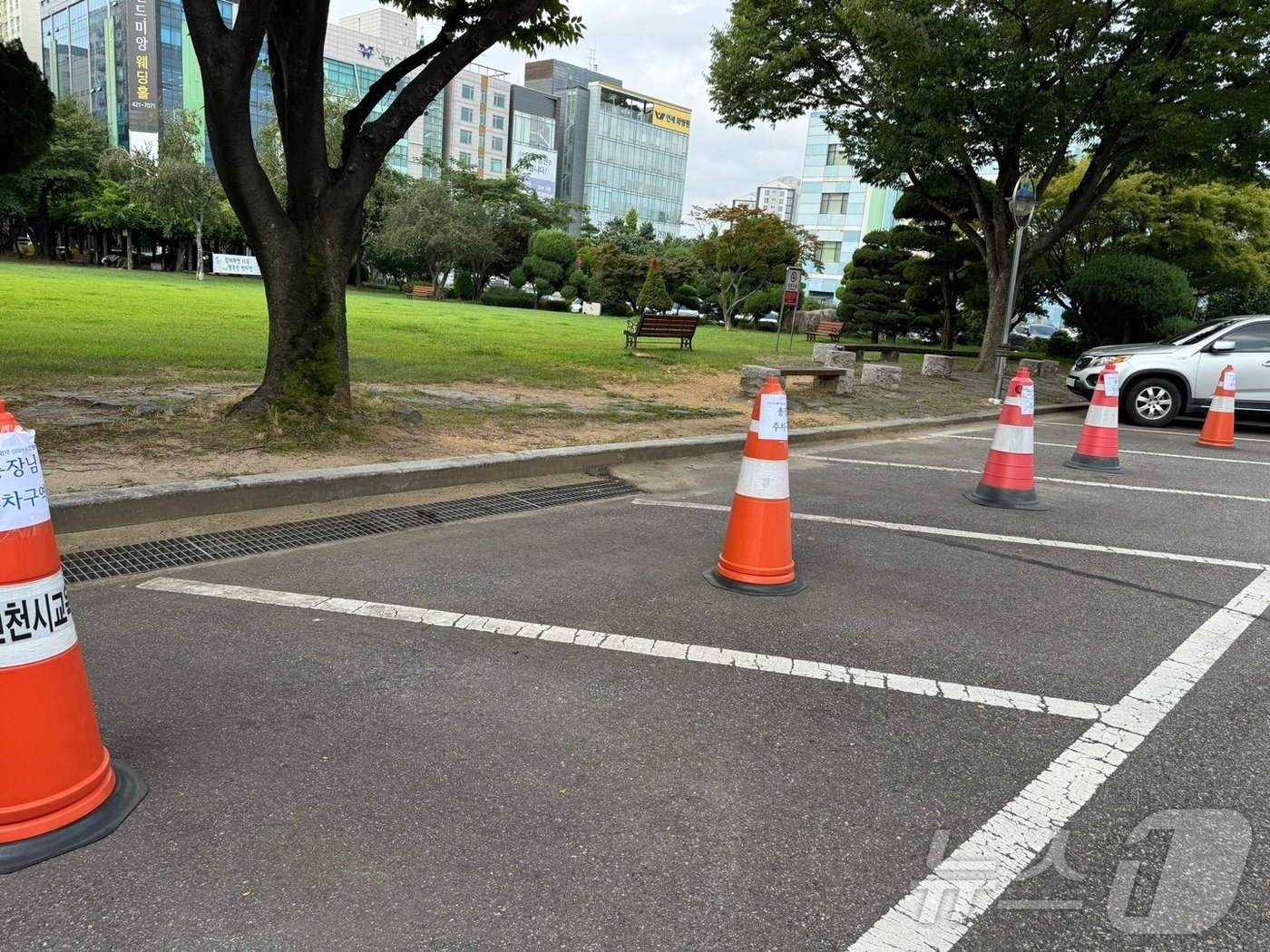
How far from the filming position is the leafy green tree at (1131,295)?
2092 centimetres

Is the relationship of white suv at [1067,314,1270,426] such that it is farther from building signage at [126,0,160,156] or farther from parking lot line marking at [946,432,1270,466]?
building signage at [126,0,160,156]

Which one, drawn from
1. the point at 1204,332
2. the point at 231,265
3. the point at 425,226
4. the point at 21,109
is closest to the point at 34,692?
the point at 21,109

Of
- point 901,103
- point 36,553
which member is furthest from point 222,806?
point 901,103

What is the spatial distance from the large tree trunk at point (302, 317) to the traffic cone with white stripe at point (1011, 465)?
5.75 meters

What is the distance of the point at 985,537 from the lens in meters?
5.98

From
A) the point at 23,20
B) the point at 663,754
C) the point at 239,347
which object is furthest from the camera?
the point at 23,20

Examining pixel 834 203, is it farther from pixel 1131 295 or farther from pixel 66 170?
pixel 1131 295

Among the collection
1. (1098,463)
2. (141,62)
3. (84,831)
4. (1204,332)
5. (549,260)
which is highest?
(141,62)

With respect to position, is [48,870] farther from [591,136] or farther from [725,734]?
[591,136]

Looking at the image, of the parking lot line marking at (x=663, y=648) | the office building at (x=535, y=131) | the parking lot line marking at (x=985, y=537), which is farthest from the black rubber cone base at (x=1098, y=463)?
the office building at (x=535, y=131)

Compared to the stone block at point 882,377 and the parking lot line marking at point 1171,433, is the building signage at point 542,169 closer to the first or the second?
the stone block at point 882,377

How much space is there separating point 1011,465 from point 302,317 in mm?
6242

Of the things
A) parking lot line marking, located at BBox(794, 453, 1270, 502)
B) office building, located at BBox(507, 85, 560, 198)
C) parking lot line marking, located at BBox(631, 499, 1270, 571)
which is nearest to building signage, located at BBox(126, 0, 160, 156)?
office building, located at BBox(507, 85, 560, 198)

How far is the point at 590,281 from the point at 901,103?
1303 inches
